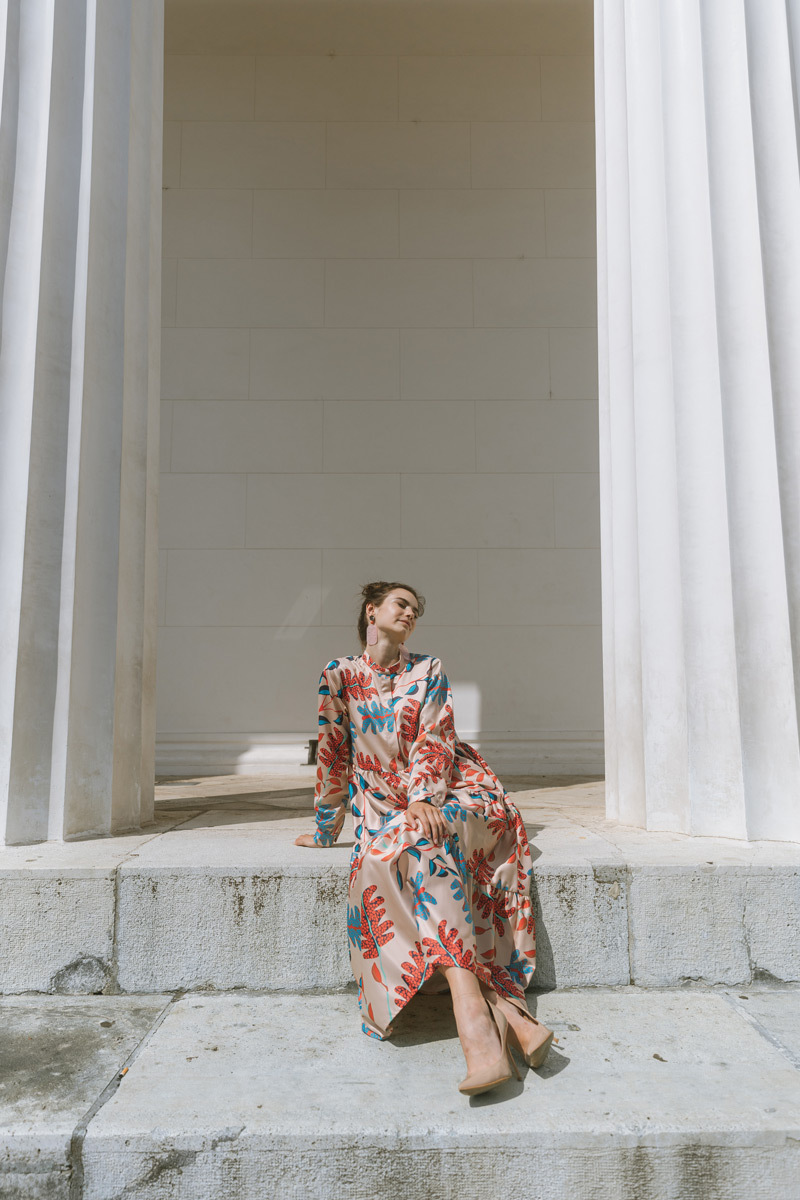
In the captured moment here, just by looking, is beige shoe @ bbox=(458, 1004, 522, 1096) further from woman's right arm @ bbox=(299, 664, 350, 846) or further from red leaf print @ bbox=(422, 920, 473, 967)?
woman's right arm @ bbox=(299, 664, 350, 846)

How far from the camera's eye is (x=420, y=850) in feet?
7.98

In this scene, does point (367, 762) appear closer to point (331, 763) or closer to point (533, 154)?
point (331, 763)

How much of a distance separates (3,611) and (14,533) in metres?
0.29

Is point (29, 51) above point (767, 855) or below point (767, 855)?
above

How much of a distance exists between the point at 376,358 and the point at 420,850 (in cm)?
460

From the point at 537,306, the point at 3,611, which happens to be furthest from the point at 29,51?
the point at 537,306

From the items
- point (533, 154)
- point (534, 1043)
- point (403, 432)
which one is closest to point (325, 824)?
point (534, 1043)

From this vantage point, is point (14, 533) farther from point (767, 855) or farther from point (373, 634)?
point (767, 855)

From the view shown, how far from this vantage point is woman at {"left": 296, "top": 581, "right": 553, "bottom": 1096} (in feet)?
7.45

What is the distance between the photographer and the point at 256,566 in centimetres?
615

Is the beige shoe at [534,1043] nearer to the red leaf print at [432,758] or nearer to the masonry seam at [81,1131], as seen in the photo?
the red leaf print at [432,758]

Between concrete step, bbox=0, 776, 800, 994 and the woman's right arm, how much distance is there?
238mm

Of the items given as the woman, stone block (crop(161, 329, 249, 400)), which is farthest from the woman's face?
stone block (crop(161, 329, 249, 400))

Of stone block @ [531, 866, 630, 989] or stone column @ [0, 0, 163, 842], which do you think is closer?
stone block @ [531, 866, 630, 989]
